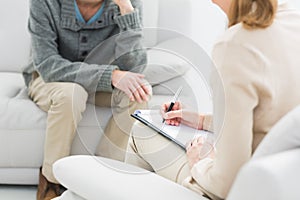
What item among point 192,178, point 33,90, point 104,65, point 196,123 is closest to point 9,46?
point 33,90

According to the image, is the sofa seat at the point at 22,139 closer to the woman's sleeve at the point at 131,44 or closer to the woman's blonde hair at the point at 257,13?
the woman's sleeve at the point at 131,44

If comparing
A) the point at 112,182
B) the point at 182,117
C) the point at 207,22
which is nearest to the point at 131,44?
the point at 182,117

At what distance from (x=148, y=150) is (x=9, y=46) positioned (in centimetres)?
151

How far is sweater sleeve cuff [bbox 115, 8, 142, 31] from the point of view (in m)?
2.38

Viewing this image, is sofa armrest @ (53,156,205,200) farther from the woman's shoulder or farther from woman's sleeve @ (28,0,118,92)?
woman's sleeve @ (28,0,118,92)

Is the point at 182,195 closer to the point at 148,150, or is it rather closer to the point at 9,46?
the point at 148,150

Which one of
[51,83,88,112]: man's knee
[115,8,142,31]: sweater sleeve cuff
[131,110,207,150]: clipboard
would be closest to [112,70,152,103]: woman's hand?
[131,110,207,150]: clipboard

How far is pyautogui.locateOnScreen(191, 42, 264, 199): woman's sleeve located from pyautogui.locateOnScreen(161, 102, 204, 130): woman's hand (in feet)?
1.12

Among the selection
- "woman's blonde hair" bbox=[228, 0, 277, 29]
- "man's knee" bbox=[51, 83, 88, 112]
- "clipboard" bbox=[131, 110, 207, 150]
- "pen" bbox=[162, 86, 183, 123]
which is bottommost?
"man's knee" bbox=[51, 83, 88, 112]

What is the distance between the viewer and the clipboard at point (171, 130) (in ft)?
5.10

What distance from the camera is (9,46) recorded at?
9.41 feet

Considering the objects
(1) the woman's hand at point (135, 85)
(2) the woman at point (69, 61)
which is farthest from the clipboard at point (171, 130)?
(2) the woman at point (69, 61)

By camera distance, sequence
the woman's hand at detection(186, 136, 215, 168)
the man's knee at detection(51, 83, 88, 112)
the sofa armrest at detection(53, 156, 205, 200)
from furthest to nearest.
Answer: the man's knee at detection(51, 83, 88, 112) < the woman's hand at detection(186, 136, 215, 168) < the sofa armrest at detection(53, 156, 205, 200)

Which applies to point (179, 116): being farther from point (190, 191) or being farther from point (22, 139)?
point (22, 139)
